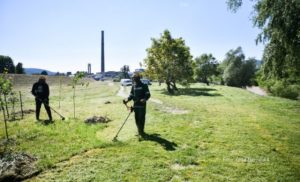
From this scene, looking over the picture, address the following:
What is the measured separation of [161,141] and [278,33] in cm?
843

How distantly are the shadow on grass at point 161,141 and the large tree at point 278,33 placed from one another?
8040 mm

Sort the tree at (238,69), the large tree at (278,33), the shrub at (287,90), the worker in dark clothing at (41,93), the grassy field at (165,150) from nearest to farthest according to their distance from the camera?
the grassy field at (165,150) → the large tree at (278,33) → the worker in dark clothing at (41,93) → the shrub at (287,90) → the tree at (238,69)

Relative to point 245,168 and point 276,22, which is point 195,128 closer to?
point 245,168

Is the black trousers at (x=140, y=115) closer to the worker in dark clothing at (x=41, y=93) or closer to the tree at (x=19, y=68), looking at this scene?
the worker in dark clothing at (x=41, y=93)

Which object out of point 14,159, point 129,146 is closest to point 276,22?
point 129,146

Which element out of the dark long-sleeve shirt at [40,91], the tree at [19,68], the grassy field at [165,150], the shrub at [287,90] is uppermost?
the tree at [19,68]

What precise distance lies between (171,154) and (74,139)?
4.32 metres

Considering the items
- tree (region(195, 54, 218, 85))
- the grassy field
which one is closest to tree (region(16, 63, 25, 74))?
tree (region(195, 54, 218, 85))

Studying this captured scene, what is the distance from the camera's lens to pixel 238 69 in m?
69.4

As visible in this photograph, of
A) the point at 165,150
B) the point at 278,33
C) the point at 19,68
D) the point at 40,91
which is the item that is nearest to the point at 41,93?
the point at 40,91

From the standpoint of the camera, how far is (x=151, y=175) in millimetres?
7152

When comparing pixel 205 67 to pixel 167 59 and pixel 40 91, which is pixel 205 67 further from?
pixel 40 91

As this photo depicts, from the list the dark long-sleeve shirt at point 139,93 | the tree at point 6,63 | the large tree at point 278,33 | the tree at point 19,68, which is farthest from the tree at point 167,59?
the tree at point 6,63

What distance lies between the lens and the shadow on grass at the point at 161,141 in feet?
31.1
